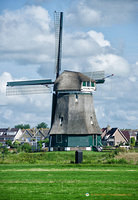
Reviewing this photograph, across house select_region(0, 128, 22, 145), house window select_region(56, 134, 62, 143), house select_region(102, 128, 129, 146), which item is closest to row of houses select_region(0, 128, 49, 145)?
house select_region(0, 128, 22, 145)

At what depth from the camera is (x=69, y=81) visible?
6316 centimetres

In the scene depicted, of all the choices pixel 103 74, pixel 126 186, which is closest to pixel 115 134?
pixel 103 74

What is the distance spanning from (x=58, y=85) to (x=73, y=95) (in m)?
2.63

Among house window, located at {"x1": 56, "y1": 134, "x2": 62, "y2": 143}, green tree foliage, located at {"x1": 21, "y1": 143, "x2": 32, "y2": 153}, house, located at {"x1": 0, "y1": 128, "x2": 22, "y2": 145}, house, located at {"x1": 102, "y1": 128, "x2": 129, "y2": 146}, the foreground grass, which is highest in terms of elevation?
house, located at {"x1": 0, "y1": 128, "x2": 22, "y2": 145}

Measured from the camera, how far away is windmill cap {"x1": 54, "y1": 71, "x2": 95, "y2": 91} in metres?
62.8

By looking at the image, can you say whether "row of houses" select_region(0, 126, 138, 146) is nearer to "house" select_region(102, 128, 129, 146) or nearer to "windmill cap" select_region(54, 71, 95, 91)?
"house" select_region(102, 128, 129, 146)

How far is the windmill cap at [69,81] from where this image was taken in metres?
62.8

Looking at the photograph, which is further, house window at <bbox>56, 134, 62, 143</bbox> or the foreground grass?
house window at <bbox>56, 134, 62, 143</bbox>

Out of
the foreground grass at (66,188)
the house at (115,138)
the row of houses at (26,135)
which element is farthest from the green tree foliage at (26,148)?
the house at (115,138)

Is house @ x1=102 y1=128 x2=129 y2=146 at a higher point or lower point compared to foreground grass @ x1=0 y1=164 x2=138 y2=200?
higher

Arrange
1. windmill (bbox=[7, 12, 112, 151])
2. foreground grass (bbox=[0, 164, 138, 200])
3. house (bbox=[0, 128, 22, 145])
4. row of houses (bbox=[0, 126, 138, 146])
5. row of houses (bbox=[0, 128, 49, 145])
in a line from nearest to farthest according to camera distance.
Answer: foreground grass (bbox=[0, 164, 138, 200]), windmill (bbox=[7, 12, 112, 151]), row of houses (bbox=[0, 126, 138, 146]), row of houses (bbox=[0, 128, 49, 145]), house (bbox=[0, 128, 22, 145])

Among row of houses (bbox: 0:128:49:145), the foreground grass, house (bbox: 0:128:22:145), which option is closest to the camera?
the foreground grass

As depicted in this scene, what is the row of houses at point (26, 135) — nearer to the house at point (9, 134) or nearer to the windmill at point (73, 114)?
the house at point (9, 134)

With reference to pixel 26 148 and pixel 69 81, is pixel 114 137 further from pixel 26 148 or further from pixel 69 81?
pixel 69 81
